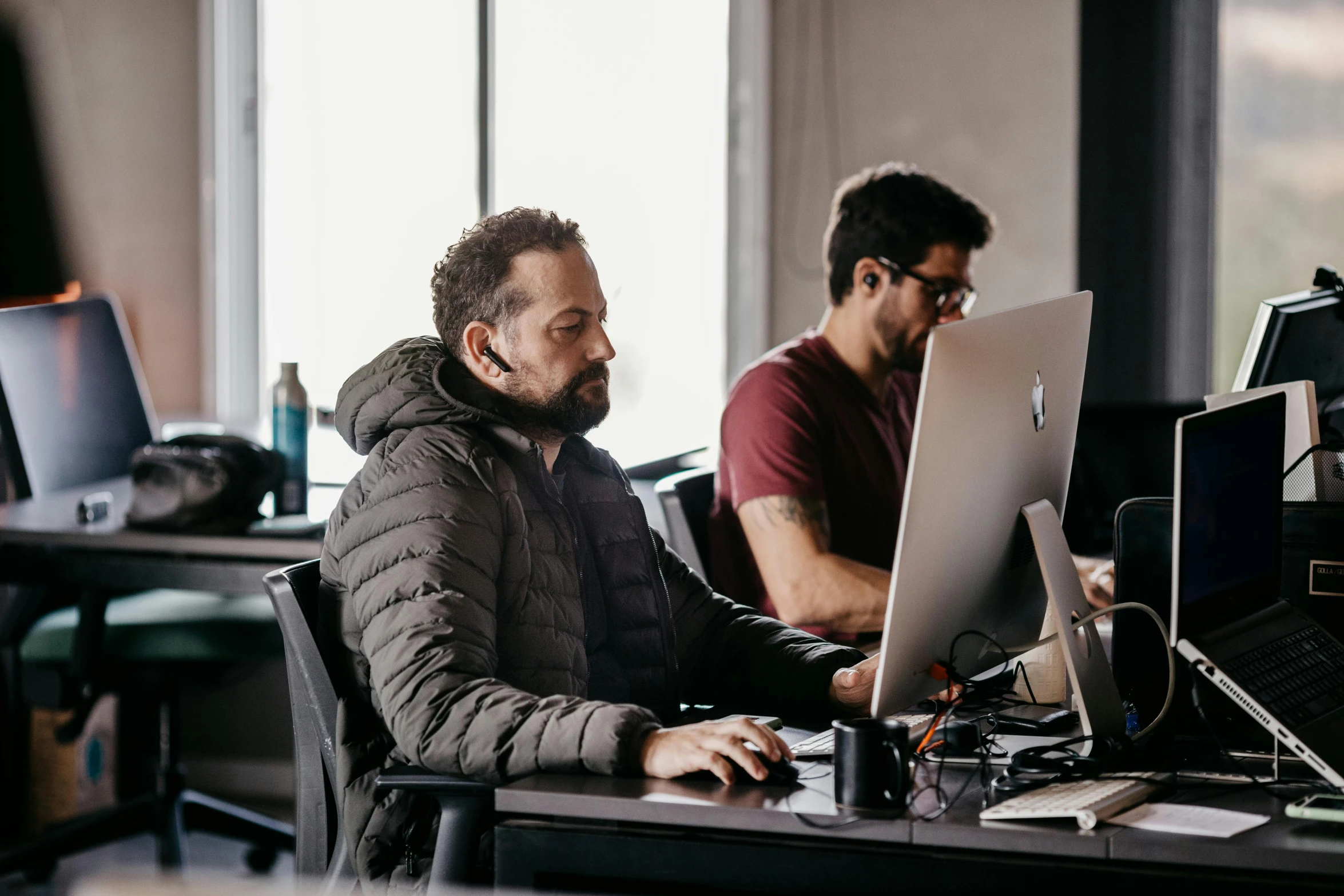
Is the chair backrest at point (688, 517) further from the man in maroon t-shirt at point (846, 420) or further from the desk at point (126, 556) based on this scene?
the desk at point (126, 556)

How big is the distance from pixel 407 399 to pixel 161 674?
162 centimetres

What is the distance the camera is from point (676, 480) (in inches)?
96.3

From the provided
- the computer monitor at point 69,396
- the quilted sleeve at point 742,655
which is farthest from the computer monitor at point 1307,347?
the computer monitor at point 69,396

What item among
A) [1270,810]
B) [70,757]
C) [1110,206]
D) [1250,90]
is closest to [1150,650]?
[1270,810]

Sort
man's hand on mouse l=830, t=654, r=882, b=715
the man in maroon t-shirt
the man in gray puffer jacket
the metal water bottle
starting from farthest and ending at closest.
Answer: the metal water bottle → the man in maroon t-shirt → man's hand on mouse l=830, t=654, r=882, b=715 → the man in gray puffer jacket

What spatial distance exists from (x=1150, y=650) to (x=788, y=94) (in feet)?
7.67

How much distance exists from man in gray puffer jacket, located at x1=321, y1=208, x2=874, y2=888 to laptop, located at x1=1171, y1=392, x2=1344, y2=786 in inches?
17.8

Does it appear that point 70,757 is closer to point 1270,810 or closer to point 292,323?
point 292,323

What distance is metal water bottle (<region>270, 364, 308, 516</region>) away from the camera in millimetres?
2922

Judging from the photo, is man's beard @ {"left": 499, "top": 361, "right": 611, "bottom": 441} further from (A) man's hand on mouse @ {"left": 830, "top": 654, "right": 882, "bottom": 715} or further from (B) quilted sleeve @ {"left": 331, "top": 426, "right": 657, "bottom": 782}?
(A) man's hand on mouse @ {"left": 830, "top": 654, "right": 882, "bottom": 715}

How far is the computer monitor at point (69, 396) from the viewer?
311 centimetres

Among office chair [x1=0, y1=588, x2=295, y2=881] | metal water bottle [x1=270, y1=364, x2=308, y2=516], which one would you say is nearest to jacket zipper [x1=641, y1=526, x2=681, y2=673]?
metal water bottle [x1=270, y1=364, x2=308, y2=516]

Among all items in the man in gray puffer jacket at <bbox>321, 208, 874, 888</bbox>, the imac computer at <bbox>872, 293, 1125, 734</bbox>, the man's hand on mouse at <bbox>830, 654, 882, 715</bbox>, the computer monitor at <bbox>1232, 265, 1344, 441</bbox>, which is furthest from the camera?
the computer monitor at <bbox>1232, 265, 1344, 441</bbox>

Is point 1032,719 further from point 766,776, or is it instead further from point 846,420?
point 846,420
